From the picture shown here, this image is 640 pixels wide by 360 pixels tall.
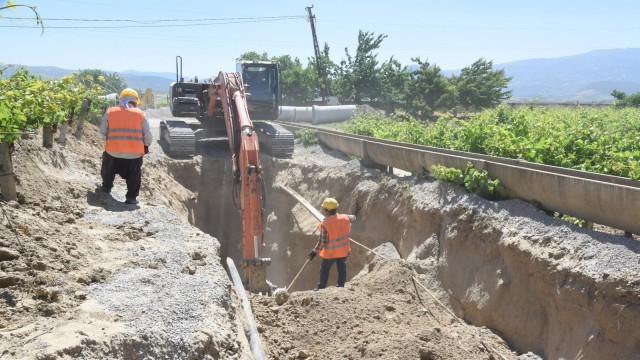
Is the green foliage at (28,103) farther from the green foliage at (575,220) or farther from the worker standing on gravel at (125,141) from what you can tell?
the green foliage at (575,220)

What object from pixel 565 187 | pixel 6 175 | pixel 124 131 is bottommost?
pixel 565 187

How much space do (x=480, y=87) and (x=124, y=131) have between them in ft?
92.8

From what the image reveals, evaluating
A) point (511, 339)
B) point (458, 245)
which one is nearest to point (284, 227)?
point (458, 245)

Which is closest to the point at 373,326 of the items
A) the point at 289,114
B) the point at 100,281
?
the point at 100,281

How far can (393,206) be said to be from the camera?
40.2ft

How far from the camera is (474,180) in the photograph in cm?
1023

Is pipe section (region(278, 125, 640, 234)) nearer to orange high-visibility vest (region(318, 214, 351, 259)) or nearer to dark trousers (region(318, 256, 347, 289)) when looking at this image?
orange high-visibility vest (region(318, 214, 351, 259))

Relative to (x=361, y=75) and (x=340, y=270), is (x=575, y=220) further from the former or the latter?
(x=361, y=75)

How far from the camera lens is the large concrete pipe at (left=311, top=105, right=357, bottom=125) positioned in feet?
102

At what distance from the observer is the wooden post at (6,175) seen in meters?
6.48

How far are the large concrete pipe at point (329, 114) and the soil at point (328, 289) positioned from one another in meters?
18.6

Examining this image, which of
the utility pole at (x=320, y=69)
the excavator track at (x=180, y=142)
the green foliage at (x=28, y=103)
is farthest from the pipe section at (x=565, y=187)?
the utility pole at (x=320, y=69)

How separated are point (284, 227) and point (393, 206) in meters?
4.67

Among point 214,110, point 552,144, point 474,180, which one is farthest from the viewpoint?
point 214,110
